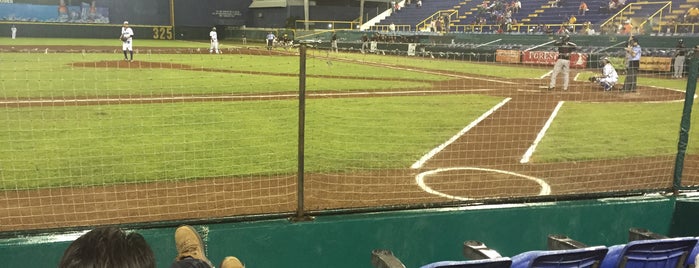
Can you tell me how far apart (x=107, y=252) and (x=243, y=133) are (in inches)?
331

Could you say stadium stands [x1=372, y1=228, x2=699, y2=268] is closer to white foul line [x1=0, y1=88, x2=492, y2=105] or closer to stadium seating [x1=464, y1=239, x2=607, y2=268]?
stadium seating [x1=464, y1=239, x2=607, y2=268]

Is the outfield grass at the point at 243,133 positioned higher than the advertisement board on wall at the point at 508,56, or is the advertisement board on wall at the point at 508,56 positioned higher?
the advertisement board on wall at the point at 508,56

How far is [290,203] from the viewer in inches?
243

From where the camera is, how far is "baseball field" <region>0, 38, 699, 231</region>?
20.4ft

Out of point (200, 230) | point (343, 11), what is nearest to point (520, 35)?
point (343, 11)

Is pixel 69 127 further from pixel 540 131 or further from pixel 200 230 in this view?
pixel 540 131

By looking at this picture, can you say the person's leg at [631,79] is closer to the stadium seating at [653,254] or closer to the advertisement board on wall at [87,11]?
the stadium seating at [653,254]

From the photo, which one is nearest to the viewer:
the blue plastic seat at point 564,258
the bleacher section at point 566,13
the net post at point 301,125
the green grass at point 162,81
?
the blue plastic seat at point 564,258

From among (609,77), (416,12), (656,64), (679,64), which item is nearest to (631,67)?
(609,77)

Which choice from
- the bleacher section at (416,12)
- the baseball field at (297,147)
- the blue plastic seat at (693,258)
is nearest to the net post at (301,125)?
the baseball field at (297,147)

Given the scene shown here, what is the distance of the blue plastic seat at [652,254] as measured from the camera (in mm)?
3160

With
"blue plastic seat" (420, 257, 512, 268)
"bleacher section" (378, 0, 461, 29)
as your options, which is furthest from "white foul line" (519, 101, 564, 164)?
"bleacher section" (378, 0, 461, 29)

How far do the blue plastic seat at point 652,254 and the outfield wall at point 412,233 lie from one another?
5.22 feet

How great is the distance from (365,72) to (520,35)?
15110mm
